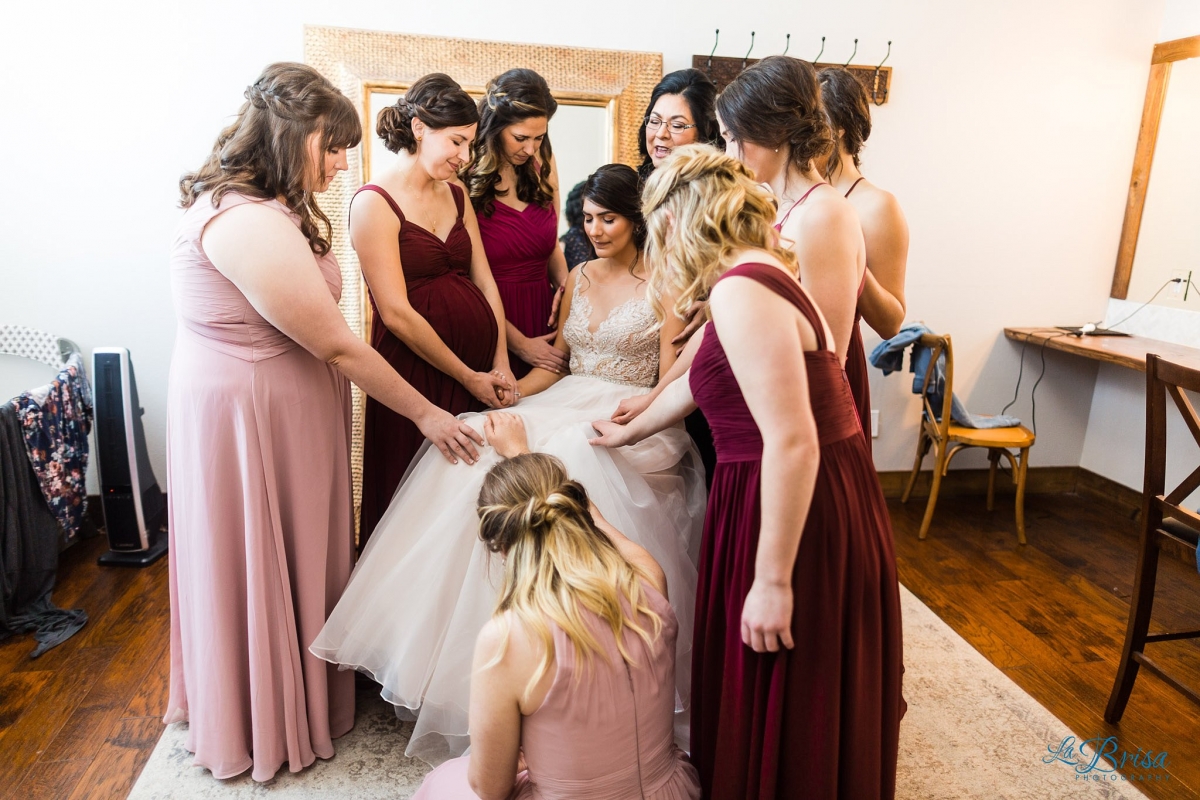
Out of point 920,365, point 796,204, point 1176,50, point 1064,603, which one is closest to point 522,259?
point 796,204

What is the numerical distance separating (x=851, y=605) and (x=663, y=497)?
0.62 metres

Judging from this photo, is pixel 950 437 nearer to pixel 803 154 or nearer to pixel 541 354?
pixel 541 354

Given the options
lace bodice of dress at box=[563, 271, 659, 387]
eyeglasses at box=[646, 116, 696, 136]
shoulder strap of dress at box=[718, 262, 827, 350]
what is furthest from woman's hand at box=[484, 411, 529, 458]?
eyeglasses at box=[646, 116, 696, 136]

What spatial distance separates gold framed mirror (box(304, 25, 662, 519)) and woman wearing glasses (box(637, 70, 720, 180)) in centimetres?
103

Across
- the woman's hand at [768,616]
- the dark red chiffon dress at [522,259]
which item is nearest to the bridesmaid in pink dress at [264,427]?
the dark red chiffon dress at [522,259]

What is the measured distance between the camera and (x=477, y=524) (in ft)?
6.25

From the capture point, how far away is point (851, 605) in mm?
1477

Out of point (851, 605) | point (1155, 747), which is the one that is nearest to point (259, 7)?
point (851, 605)

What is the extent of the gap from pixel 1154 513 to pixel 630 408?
4.61 ft

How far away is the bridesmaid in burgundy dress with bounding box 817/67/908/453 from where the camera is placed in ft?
6.83

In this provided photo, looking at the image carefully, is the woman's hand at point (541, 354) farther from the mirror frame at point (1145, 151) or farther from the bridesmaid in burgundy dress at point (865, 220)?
the mirror frame at point (1145, 151)

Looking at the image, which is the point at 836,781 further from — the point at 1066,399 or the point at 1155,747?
the point at 1066,399

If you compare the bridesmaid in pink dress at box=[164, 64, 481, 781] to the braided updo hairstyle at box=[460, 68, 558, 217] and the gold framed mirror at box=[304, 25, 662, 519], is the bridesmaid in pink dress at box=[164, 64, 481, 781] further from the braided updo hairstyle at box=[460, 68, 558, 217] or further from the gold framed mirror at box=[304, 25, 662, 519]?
the gold framed mirror at box=[304, 25, 662, 519]

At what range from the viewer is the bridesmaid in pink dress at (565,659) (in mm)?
1349
